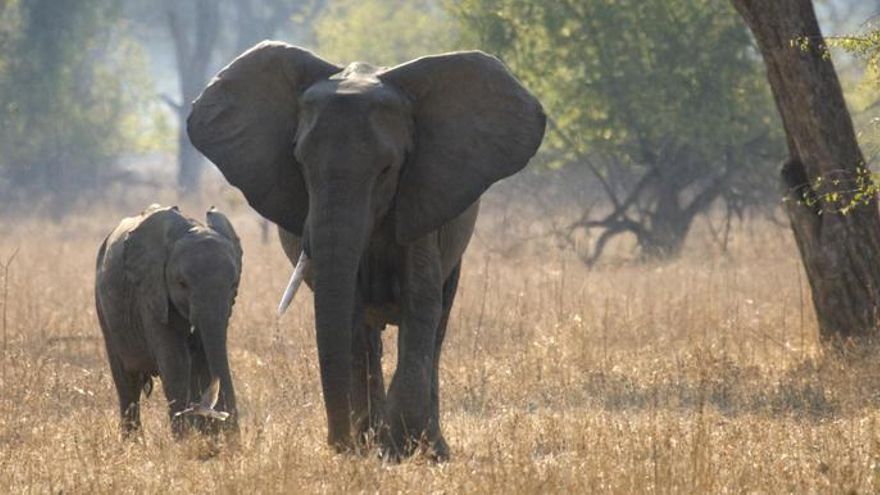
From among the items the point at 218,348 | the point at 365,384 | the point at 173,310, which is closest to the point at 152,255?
the point at 173,310

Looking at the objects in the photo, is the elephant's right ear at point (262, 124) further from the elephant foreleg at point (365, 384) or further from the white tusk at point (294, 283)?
the elephant foreleg at point (365, 384)

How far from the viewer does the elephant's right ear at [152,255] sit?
9.75 metres

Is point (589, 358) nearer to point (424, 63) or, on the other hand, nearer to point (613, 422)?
point (613, 422)

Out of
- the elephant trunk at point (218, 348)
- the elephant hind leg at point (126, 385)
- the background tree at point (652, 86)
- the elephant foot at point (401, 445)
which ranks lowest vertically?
the elephant foot at point (401, 445)

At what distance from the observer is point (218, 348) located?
934cm

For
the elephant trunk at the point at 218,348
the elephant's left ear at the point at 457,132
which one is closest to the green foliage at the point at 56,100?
the elephant trunk at the point at 218,348

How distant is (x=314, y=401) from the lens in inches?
419

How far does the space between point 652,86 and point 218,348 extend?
1568cm

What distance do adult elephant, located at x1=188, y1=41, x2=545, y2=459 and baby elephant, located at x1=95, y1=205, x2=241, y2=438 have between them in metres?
0.71

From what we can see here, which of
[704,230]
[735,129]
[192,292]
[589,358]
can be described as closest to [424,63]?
[192,292]

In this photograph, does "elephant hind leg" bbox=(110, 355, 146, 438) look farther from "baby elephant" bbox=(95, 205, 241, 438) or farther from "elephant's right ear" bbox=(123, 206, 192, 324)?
"elephant's right ear" bbox=(123, 206, 192, 324)

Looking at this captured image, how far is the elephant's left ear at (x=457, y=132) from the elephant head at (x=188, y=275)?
4.69 ft

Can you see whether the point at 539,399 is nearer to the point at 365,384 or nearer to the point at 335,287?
the point at 365,384

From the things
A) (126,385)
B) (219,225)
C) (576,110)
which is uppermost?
(576,110)
